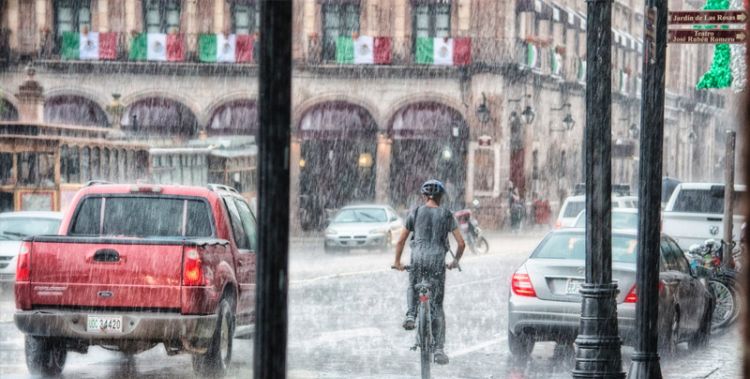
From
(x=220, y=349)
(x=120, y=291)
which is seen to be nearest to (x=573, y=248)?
(x=220, y=349)

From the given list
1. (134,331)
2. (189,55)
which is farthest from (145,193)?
(189,55)

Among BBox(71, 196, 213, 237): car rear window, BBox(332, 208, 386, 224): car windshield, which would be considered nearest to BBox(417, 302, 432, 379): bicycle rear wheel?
BBox(71, 196, 213, 237): car rear window

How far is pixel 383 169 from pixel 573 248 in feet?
116

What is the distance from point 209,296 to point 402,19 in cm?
3896

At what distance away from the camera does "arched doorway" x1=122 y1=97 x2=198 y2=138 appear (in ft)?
160

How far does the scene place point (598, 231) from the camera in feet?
32.9

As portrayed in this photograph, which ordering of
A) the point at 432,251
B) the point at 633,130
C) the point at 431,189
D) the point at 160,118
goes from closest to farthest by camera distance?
the point at 432,251 → the point at 431,189 → the point at 160,118 → the point at 633,130

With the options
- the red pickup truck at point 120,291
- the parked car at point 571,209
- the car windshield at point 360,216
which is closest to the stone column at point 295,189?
the car windshield at point 360,216

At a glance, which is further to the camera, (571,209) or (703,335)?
(571,209)

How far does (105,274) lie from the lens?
449 inches

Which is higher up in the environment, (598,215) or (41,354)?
(598,215)

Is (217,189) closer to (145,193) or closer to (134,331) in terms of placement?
(145,193)

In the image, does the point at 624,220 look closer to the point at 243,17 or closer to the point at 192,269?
the point at 192,269

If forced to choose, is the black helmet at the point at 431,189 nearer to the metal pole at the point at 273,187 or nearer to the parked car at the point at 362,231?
the metal pole at the point at 273,187
